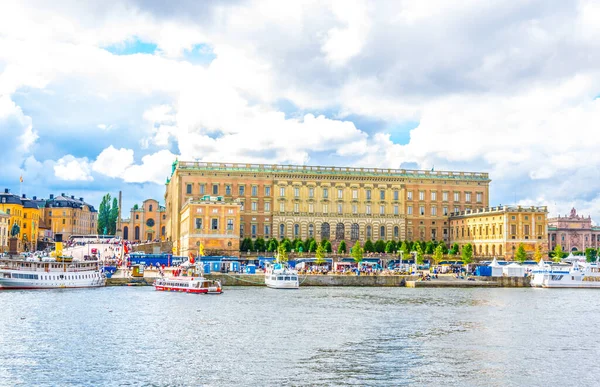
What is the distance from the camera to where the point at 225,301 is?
234 ft

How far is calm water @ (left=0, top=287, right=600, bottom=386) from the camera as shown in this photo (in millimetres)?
36625

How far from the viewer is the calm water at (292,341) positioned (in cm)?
3662

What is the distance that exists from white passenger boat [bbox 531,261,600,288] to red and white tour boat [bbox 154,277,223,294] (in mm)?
45546

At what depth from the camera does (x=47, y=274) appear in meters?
86.3

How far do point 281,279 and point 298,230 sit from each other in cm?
4773

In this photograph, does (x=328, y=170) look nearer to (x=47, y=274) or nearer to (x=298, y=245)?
(x=298, y=245)

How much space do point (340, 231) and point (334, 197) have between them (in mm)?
6372

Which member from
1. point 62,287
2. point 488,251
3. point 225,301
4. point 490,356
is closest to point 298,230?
point 488,251

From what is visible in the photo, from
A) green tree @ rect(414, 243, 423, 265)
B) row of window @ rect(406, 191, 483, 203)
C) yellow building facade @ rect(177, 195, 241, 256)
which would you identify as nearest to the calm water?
yellow building facade @ rect(177, 195, 241, 256)

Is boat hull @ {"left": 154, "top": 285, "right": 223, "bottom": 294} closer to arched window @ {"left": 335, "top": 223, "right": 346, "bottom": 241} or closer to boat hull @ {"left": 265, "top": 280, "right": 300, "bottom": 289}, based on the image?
boat hull @ {"left": 265, "top": 280, "right": 300, "bottom": 289}

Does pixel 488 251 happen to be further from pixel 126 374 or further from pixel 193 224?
pixel 126 374

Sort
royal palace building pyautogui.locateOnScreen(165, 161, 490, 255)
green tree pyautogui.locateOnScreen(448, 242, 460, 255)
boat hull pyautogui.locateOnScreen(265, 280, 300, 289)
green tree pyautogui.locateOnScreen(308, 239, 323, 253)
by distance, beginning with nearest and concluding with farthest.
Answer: boat hull pyautogui.locateOnScreen(265, 280, 300, 289)
green tree pyautogui.locateOnScreen(308, 239, 323, 253)
green tree pyautogui.locateOnScreen(448, 242, 460, 255)
royal palace building pyautogui.locateOnScreen(165, 161, 490, 255)

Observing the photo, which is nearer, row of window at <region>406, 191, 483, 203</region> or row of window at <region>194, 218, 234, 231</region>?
row of window at <region>194, 218, 234, 231</region>

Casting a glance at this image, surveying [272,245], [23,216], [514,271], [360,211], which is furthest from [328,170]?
[23,216]
